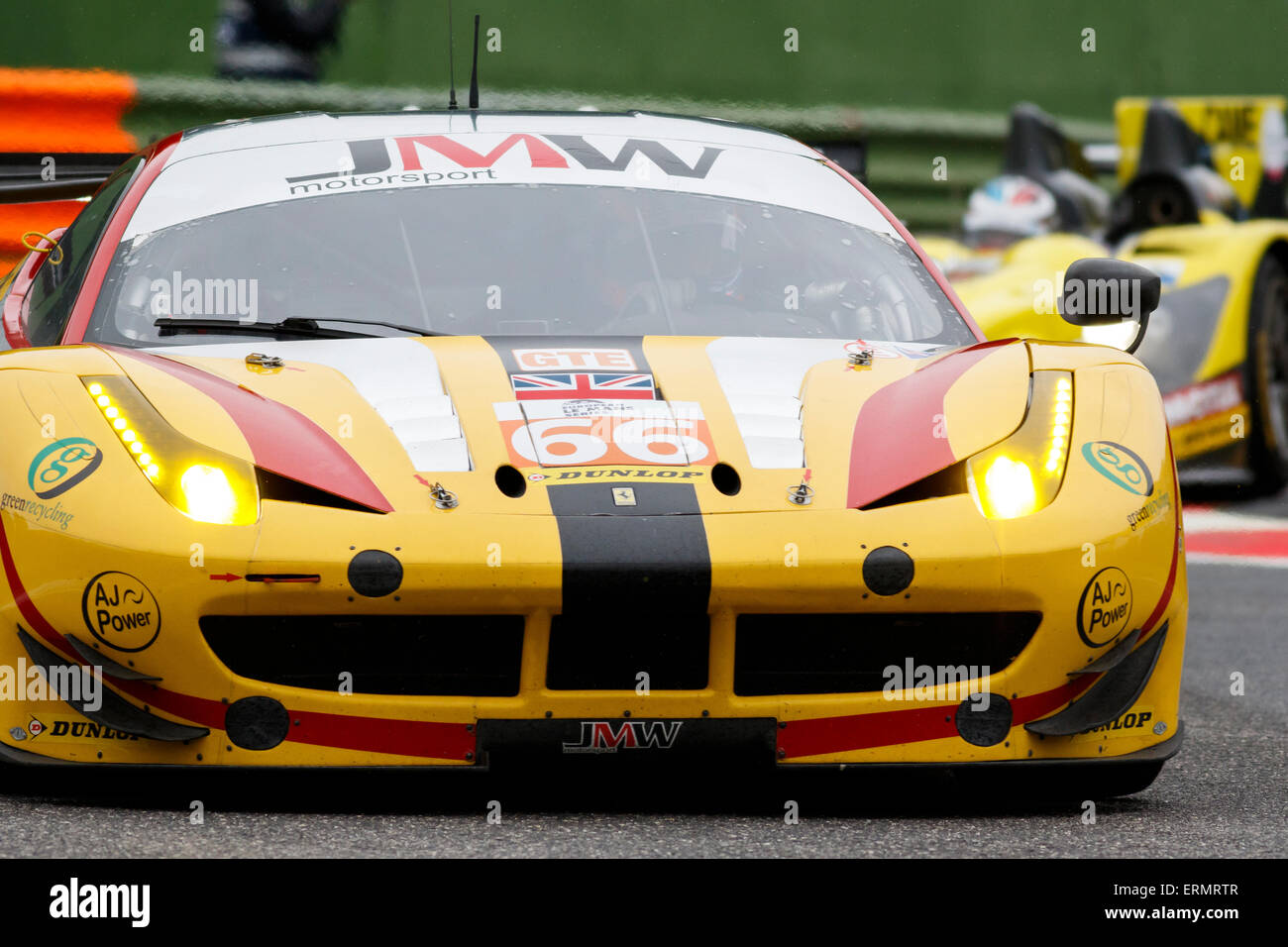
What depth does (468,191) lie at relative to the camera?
3.88 meters

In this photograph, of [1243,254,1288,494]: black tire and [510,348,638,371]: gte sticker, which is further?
[1243,254,1288,494]: black tire

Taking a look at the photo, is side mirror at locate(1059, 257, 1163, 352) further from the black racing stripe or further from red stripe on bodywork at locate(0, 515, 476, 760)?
red stripe on bodywork at locate(0, 515, 476, 760)

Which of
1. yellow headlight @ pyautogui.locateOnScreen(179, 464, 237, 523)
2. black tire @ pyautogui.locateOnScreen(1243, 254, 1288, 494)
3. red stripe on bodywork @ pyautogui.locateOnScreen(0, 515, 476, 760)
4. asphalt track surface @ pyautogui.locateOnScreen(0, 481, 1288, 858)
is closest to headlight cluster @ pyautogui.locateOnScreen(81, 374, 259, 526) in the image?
yellow headlight @ pyautogui.locateOnScreen(179, 464, 237, 523)

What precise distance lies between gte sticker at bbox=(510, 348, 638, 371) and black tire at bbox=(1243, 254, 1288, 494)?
6.01 m

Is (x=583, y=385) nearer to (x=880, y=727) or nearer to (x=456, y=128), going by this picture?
(x=880, y=727)

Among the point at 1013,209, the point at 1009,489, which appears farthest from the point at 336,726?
the point at 1013,209

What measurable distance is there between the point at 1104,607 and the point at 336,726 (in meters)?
1.09

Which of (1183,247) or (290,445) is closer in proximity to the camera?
(290,445)

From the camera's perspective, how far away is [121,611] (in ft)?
9.13

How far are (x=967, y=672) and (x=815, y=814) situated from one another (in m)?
0.30

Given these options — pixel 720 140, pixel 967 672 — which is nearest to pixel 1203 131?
pixel 720 140

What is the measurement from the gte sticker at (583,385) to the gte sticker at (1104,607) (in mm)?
719

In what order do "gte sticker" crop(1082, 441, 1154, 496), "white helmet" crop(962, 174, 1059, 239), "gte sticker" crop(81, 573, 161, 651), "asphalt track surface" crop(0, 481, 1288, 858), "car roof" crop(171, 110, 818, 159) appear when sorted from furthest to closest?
"white helmet" crop(962, 174, 1059, 239)
"car roof" crop(171, 110, 818, 159)
"gte sticker" crop(1082, 441, 1154, 496)
"gte sticker" crop(81, 573, 161, 651)
"asphalt track surface" crop(0, 481, 1288, 858)

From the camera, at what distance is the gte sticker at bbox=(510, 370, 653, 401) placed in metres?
3.13
